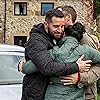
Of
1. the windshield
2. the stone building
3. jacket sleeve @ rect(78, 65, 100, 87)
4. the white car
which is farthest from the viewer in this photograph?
the stone building

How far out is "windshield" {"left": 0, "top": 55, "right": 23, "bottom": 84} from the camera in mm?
5859

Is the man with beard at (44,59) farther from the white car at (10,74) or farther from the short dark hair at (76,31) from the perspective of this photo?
the white car at (10,74)

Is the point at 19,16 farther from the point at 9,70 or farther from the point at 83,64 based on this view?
the point at 83,64

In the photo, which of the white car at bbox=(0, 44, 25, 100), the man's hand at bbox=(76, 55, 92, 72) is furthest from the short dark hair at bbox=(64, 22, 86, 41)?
the white car at bbox=(0, 44, 25, 100)

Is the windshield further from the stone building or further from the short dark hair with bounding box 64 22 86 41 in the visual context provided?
the stone building

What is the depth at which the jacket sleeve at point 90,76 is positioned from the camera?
3.67 meters

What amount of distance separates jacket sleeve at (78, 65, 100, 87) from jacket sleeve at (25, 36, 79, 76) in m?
0.10

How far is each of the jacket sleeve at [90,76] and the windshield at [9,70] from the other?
2261 millimetres

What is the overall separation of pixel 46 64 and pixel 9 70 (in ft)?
8.26

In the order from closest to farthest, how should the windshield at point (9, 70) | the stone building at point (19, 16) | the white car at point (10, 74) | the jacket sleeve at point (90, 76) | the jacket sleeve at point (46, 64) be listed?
1. the jacket sleeve at point (46, 64)
2. the jacket sleeve at point (90, 76)
3. the white car at point (10, 74)
4. the windshield at point (9, 70)
5. the stone building at point (19, 16)

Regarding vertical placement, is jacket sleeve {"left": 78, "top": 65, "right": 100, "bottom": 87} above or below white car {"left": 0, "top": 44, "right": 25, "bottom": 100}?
above

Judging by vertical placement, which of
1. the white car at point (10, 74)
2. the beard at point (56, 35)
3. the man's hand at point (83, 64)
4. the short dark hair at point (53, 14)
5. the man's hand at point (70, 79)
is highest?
the short dark hair at point (53, 14)

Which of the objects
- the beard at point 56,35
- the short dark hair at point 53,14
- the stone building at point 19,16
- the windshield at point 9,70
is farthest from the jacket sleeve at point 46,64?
the stone building at point 19,16

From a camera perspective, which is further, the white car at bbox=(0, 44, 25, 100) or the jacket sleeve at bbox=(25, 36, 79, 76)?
the white car at bbox=(0, 44, 25, 100)
